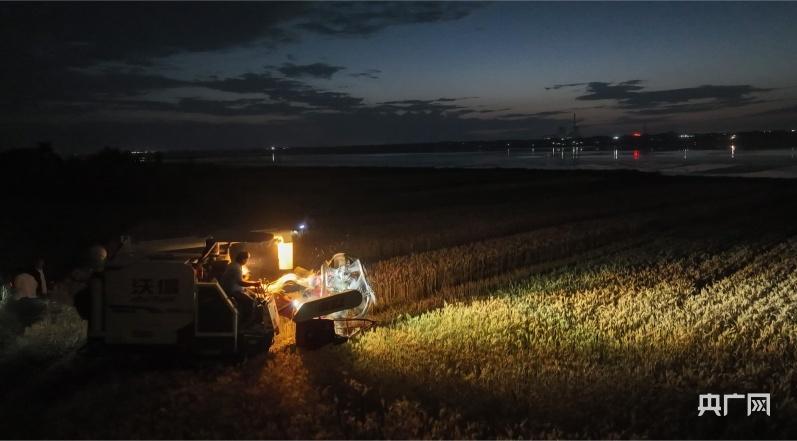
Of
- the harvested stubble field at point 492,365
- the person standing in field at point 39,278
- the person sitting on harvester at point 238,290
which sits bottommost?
the harvested stubble field at point 492,365

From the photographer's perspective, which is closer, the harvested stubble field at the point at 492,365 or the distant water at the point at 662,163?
the harvested stubble field at the point at 492,365

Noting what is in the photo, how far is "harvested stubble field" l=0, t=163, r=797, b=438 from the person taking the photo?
6.45 meters

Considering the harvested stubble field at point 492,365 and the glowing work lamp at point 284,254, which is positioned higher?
the glowing work lamp at point 284,254

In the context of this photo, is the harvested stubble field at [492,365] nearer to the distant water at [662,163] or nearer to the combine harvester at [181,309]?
the combine harvester at [181,309]

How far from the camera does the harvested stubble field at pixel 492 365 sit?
6.45 meters

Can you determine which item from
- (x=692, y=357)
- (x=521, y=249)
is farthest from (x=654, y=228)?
(x=692, y=357)

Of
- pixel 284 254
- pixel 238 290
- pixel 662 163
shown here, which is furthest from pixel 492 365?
pixel 662 163

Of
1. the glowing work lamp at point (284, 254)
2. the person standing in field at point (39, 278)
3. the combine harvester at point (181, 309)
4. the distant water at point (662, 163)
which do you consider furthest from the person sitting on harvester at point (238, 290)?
the distant water at point (662, 163)

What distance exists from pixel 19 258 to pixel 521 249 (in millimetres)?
14384

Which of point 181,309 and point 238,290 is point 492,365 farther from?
point 181,309

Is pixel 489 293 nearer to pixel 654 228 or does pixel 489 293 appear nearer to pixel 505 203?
pixel 654 228

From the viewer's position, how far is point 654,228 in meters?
22.5

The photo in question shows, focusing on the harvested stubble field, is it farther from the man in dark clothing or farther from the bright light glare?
the man in dark clothing

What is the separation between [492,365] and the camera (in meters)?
8.02
